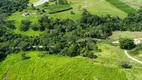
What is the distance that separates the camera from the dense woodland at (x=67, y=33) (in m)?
82.8

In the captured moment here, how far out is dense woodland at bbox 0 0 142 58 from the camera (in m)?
82.8

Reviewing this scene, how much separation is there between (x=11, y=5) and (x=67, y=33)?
5274 cm

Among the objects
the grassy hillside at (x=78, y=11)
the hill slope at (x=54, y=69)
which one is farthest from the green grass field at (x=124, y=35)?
the hill slope at (x=54, y=69)

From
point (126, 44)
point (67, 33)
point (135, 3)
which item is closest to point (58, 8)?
point (67, 33)

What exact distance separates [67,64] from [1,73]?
68.0 feet

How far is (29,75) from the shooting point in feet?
237

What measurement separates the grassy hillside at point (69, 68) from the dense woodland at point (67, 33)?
3591 mm

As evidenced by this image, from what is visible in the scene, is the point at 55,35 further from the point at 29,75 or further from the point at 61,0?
the point at 61,0

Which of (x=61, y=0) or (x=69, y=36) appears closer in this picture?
(x=69, y=36)

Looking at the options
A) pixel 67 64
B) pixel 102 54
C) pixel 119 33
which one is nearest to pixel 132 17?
pixel 119 33

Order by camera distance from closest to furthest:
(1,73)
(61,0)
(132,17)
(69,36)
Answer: (1,73)
(69,36)
(132,17)
(61,0)

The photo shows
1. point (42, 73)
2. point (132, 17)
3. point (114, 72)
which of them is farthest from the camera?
point (132, 17)

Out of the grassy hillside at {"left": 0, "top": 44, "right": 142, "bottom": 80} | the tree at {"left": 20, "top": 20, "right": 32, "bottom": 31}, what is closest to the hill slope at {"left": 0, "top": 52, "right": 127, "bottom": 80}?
the grassy hillside at {"left": 0, "top": 44, "right": 142, "bottom": 80}

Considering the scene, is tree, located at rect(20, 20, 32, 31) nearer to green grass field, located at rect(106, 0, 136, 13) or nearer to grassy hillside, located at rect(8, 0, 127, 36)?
grassy hillside, located at rect(8, 0, 127, 36)
